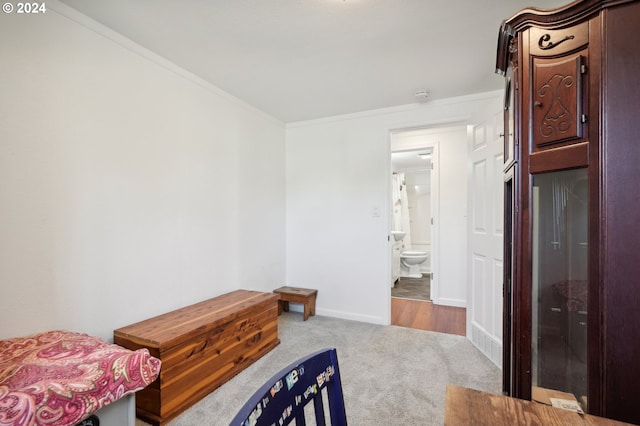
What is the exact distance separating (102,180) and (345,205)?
2330 millimetres

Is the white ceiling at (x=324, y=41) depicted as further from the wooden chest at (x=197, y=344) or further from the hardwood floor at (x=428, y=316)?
the hardwood floor at (x=428, y=316)

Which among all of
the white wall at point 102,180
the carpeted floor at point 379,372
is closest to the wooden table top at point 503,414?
the carpeted floor at point 379,372

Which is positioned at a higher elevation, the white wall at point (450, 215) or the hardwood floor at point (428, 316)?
the white wall at point (450, 215)

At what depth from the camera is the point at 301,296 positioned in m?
3.32

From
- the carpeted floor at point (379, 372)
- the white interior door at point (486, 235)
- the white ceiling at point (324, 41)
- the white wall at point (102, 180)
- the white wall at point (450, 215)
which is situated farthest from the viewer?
the white wall at point (450, 215)

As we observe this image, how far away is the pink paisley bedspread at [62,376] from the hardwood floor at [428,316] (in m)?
2.66

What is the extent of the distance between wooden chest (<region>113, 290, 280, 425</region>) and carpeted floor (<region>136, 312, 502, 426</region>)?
8 centimetres

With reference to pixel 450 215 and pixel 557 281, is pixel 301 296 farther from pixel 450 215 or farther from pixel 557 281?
pixel 557 281

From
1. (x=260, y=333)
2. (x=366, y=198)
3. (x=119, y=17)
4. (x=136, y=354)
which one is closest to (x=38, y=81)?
(x=119, y=17)

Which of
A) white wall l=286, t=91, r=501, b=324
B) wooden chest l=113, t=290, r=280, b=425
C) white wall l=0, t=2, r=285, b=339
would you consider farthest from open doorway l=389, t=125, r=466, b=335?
white wall l=0, t=2, r=285, b=339

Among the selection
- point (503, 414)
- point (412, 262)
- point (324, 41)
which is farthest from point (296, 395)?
point (412, 262)

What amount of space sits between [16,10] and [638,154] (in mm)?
2667

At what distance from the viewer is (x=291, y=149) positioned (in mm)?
3775

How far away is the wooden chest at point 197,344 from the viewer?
5.54ft
